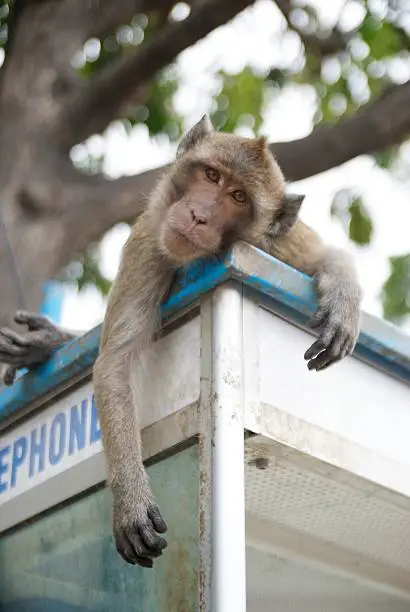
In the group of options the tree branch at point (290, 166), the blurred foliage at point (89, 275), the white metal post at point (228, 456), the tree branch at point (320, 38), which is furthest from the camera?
the blurred foliage at point (89, 275)

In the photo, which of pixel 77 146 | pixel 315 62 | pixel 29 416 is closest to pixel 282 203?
pixel 29 416

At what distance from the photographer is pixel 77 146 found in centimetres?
582

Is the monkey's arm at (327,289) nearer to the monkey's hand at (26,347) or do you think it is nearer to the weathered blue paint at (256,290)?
the weathered blue paint at (256,290)

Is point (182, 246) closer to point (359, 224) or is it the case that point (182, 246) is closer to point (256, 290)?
point (256, 290)

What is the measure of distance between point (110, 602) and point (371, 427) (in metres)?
0.85

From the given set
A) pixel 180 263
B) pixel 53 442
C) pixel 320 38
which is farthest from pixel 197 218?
pixel 320 38

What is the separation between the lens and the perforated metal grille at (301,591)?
3023 millimetres

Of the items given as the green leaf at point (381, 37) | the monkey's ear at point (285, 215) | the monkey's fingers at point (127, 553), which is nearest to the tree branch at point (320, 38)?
the green leaf at point (381, 37)

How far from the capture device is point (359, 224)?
6000 mm

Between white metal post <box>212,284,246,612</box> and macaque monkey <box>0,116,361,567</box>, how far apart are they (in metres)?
0.29

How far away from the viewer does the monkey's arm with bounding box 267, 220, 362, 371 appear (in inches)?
101

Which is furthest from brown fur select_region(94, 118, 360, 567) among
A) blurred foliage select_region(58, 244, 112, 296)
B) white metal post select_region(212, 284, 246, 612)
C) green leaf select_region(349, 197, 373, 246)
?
blurred foliage select_region(58, 244, 112, 296)

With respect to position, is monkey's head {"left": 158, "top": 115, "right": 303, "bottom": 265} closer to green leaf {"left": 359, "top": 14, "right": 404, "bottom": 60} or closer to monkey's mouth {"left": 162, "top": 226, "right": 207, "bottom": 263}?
monkey's mouth {"left": 162, "top": 226, "right": 207, "bottom": 263}

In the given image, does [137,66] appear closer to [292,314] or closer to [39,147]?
[39,147]
